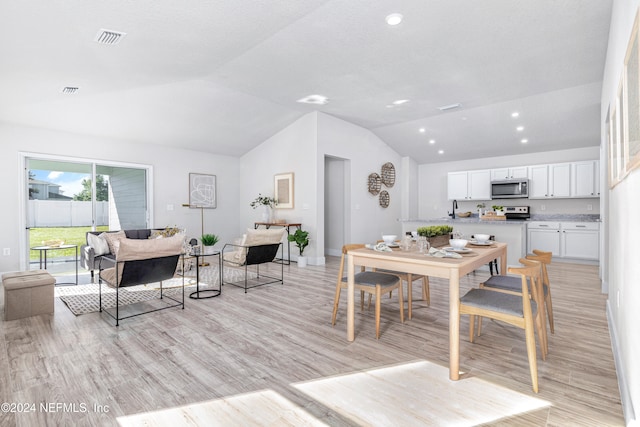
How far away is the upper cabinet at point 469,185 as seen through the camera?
25.2 feet

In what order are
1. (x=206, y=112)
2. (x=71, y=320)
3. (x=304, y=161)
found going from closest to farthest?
(x=71, y=320) < (x=206, y=112) < (x=304, y=161)

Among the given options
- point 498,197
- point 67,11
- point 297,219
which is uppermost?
point 67,11

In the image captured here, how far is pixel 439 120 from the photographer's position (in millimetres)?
6684

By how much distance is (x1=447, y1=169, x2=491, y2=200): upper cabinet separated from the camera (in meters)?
7.67

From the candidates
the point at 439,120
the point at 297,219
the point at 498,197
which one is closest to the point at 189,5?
the point at 297,219

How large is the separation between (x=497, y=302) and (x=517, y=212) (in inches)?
245

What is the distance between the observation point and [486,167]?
26.0ft

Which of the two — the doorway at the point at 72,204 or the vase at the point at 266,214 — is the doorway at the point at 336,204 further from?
the doorway at the point at 72,204

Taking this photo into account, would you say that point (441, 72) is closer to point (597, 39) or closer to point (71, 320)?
point (597, 39)

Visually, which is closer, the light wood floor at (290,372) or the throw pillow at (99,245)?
the light wood floor at (290,372)

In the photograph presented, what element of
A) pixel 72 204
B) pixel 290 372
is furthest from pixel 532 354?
pixel 72 204

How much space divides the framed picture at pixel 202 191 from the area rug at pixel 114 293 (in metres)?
2.62

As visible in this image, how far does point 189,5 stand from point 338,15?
143 cm

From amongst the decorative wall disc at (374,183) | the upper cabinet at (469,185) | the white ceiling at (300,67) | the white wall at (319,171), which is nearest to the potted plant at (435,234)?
the white ceiling at (300,67)
